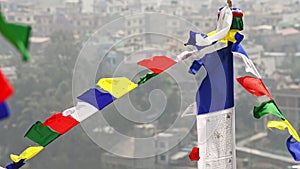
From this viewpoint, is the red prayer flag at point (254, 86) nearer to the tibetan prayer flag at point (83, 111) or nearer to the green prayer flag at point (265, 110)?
the green prayer flag at point (265, 110)

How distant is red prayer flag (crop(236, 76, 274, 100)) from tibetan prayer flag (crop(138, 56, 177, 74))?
0.37 feet

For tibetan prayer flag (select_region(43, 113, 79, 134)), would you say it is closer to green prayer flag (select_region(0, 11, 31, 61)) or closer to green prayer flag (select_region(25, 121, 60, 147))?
green prayer flag (select_region(25, 121, 60, 147))

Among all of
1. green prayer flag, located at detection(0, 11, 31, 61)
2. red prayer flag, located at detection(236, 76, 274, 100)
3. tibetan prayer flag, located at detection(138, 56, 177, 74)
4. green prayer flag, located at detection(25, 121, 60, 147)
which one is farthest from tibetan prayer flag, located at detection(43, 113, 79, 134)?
green prayer flag, located at detection(0, 11, 31, 61)

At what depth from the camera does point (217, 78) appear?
0.73m

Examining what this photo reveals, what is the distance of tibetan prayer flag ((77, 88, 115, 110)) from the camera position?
0.70 meters

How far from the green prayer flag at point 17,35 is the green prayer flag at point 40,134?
0.37 metres

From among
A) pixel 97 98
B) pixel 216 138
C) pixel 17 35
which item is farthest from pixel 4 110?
pixel 216 138

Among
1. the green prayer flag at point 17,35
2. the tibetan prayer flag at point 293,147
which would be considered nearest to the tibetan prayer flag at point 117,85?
the tibetan prayer flag at point 293,147

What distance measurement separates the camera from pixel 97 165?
1534mm

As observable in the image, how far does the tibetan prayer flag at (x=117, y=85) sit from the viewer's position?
704 mm

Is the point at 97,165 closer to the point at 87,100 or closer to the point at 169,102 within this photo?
the point at 169,102

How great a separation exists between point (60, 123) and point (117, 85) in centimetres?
10

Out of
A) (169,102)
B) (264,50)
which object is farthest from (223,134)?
(264,50)

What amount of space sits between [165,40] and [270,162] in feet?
3.02
